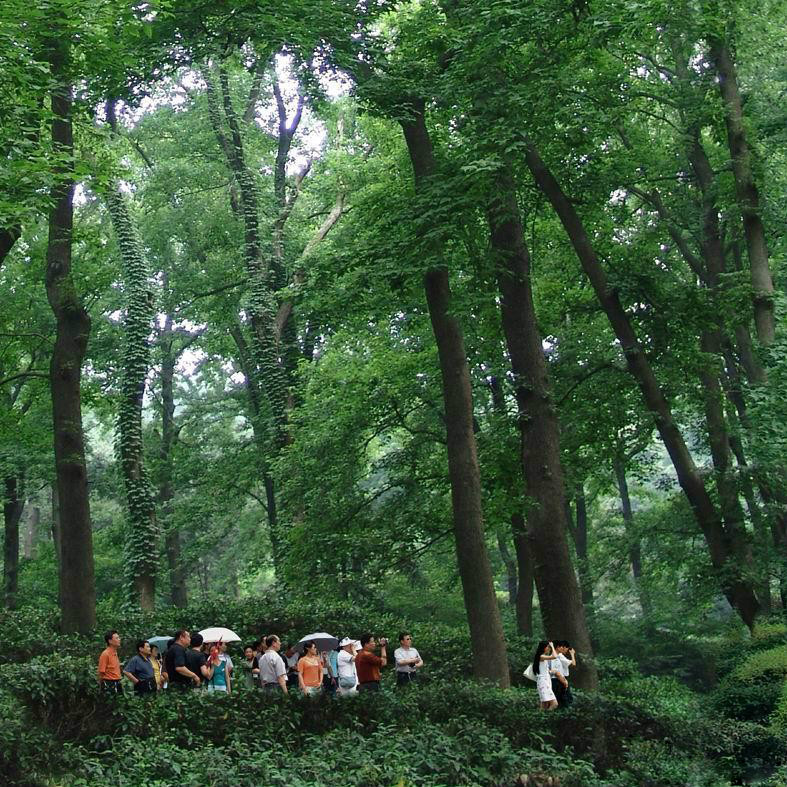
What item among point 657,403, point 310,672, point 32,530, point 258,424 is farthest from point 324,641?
point 32,530

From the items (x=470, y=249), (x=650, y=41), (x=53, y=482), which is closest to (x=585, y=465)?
(x=470, y=249)

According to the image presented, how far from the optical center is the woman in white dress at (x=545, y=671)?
41.8 feet

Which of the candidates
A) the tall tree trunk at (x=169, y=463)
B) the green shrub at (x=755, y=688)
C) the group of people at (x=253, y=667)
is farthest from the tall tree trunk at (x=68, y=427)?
the tall tree trunk at (x=169, y=463)

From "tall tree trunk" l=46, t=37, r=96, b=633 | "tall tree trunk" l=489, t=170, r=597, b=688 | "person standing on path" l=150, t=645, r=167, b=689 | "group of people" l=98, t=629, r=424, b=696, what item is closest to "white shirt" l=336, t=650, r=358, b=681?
"group of people" l=98, t=629, r=424, b=696

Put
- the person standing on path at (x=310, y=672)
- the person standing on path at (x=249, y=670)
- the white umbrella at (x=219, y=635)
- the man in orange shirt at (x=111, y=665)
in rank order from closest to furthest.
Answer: the man in orange shirt at (x=111, y=665)
the person standing on path at (x=310, y=672)
the person standing on path at (x=249, y=670)
the white umbrella at (x=219, y=635)

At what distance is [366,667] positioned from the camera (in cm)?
1541

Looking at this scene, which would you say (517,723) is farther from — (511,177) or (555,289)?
(555,289)

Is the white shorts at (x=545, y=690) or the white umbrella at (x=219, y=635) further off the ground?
the white umbrella at (x=219, y=635)

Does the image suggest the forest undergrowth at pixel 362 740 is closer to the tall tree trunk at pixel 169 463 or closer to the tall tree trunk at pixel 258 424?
the tall tree trunk at pixel 258 424

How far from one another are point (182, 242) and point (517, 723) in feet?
92.2

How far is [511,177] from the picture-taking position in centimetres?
1705

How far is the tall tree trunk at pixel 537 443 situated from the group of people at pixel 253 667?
2.45m

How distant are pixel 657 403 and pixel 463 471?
21.8 ft

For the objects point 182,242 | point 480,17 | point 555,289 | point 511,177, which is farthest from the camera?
point 182,242
